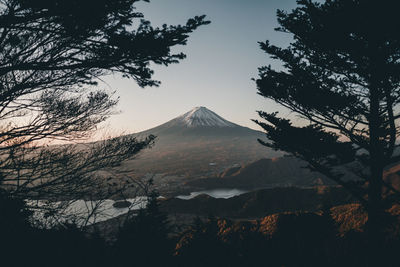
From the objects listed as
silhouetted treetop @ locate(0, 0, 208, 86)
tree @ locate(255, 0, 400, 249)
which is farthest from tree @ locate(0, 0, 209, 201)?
tree @ locate(255, 0, 400, 249)

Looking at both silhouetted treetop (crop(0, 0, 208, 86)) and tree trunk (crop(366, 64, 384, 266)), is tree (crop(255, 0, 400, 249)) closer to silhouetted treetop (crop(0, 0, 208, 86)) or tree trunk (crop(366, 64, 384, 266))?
tree trunk (crop(366, 64, 384, 266))

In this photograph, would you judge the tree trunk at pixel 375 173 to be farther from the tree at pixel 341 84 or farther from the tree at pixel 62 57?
the tree at pixel 62 57

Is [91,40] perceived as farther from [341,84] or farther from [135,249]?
[341,84]

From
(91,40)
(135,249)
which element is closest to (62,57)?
(91,40)

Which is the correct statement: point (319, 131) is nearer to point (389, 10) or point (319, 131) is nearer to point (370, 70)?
point (370, 70)

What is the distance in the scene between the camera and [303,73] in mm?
6859

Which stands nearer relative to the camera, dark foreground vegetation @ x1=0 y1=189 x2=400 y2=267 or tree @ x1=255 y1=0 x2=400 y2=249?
dark foreground vegetation @ x1=0 y1=189 x2=400 y2=267

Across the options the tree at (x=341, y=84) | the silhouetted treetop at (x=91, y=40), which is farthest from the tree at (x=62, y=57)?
the tree at (x=341, y=84)

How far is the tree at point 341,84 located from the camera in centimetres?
570

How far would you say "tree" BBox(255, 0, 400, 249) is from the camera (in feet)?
18.7

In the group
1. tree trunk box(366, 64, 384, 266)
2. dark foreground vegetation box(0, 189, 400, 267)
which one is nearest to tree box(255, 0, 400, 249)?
tree trunk box(366, 64, 384, 266)

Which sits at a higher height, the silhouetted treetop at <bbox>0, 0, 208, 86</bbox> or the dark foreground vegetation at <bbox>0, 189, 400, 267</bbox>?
the silhouetted treetop at <bbox>0, 0, 208, 86</bbox>

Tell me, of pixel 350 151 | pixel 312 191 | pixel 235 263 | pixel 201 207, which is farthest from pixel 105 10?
pixel 312 191

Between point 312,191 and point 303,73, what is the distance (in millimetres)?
38076
